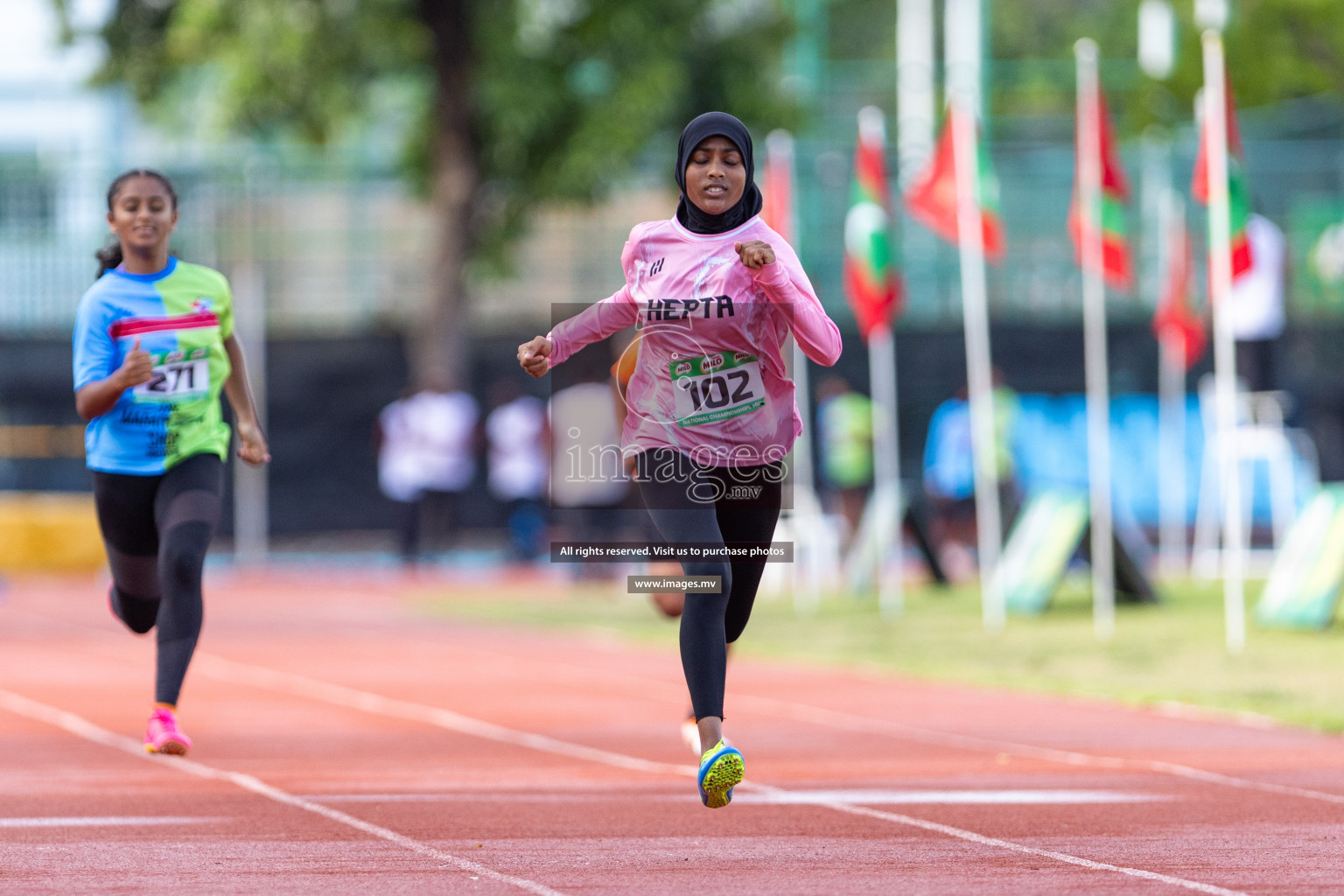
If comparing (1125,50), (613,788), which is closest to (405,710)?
(613,788)

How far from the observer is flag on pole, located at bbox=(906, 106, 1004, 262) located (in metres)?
17.3

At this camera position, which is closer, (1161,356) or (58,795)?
(58,795)

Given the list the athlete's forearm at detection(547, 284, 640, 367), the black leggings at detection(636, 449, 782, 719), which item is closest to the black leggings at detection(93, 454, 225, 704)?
the athlete's forearm at detection(547, 284, 640, 367)

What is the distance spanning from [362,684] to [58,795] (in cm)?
511

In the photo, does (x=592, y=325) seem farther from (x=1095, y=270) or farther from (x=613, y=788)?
(x=1095, y=270)

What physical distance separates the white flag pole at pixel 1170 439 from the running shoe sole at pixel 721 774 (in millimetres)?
18168

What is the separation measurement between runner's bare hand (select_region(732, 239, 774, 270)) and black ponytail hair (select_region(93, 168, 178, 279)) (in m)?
2.83

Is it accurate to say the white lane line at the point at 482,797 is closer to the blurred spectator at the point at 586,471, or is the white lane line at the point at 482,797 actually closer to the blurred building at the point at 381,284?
the blurred spectator at the point at 586,471

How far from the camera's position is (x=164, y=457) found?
27.1 ft

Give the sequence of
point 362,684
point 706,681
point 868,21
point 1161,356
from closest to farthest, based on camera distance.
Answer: point 706,681 < point 362,684 < point 1161,356 < point 868,21

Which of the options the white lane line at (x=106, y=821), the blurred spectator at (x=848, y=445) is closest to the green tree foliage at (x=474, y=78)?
the blurred spectator at (x=848, y=445)

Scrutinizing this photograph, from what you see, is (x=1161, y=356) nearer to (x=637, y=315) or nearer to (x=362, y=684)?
(x=362, y=684)

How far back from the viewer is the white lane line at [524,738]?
607 centimetres

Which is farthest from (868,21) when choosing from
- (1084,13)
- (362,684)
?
(362,684)
